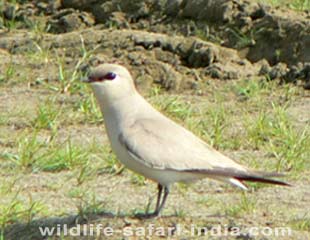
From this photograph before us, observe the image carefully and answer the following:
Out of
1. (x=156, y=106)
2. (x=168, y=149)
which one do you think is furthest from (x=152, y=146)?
(x=156, y=106)

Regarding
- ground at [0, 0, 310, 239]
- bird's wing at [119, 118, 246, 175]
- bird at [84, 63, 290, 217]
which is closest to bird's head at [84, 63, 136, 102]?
bird at [84, 63, 290, 217]

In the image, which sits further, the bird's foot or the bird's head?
the bird's head

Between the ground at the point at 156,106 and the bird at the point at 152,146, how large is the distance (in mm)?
274

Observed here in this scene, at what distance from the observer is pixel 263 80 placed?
1083 centimetres

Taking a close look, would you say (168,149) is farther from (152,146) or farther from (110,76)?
(110,76)

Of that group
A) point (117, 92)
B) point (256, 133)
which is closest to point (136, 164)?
point (117, 92)

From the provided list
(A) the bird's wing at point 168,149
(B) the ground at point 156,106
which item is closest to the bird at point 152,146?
(A) the bird's wing at point 168,149

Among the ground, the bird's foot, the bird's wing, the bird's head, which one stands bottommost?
the ground

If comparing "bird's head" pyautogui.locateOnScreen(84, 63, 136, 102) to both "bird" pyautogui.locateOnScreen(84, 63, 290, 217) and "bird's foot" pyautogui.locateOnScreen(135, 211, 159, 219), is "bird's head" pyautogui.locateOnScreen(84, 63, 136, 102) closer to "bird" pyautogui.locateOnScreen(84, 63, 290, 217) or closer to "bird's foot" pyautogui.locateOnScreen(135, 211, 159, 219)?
"bird" pyautogui.locateOnScreen(84, 63, 290, 217)

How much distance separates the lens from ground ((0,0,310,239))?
7.87 metres

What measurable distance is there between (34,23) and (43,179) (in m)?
3.35

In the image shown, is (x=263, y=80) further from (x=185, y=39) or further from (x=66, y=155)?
(x=66, y=155)

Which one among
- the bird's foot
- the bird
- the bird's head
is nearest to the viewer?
the bird

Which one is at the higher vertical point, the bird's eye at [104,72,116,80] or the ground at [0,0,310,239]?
the bird's eye at [104,72,116,80]
